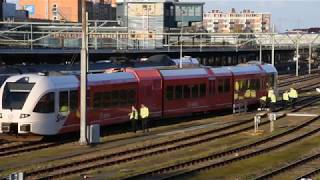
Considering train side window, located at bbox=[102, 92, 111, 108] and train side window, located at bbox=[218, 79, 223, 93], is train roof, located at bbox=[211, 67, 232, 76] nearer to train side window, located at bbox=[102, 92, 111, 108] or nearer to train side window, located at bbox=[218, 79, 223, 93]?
train side window, located at bbox=[218, 79, 223, 93]

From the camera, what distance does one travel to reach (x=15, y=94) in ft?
86.0

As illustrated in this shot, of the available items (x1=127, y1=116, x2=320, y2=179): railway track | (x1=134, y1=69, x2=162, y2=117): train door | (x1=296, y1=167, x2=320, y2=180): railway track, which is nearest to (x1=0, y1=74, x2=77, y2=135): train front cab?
(x1=134, y1=69, x2=162, y2=117): train door

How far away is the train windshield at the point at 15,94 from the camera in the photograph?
84.9 feet

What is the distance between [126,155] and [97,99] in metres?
6.39

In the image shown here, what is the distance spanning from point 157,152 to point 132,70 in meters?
9.29

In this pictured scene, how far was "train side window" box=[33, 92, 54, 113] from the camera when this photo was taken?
2562 centimetres

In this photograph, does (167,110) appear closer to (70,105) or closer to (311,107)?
(70,105)

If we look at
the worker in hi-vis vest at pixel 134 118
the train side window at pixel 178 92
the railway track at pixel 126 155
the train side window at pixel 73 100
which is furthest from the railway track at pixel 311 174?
the train side window at pixel 178 92

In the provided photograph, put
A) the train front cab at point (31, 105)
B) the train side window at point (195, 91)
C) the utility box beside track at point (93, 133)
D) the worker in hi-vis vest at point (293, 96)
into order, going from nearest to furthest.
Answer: the utility box beside track at point (93, 133) → the train front cab at point (31, 105) → the train side window at point (195, 91) → the worker in hi-vis vest at point (293, 96)

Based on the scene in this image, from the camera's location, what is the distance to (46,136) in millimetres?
27000

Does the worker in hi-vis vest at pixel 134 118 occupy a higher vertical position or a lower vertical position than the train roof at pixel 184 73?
lower

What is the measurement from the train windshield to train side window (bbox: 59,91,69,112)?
4.42 ft

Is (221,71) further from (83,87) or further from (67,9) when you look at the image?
(67,9)

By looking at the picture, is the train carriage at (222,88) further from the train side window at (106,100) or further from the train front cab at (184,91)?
the train side window at (106,100)
